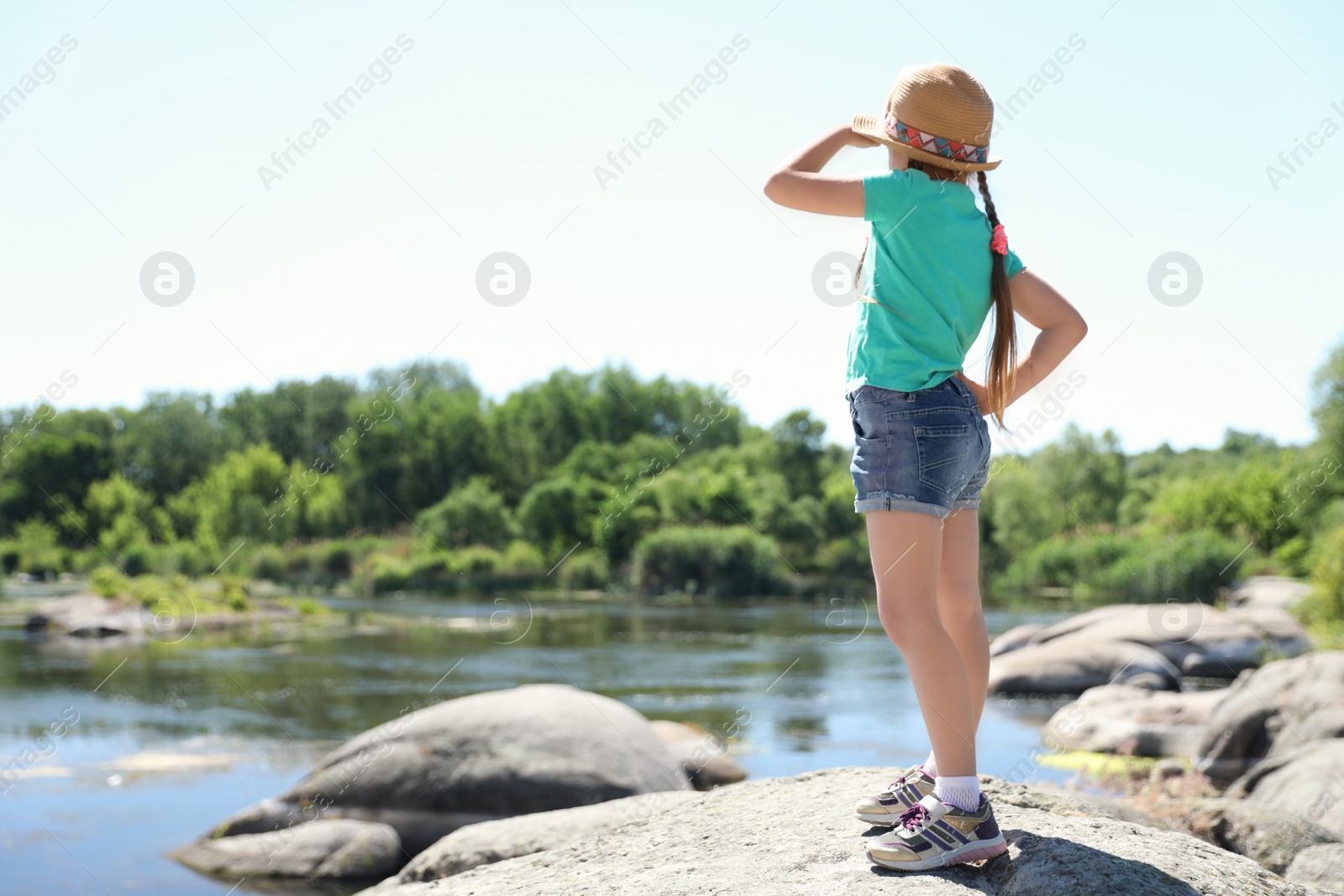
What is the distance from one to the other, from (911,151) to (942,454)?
0.76m

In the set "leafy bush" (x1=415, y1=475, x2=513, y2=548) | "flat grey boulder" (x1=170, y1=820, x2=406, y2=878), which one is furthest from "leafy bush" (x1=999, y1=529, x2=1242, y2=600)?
"flat grey boulder" (x1=170, y1=820, x2=406, y2=878)

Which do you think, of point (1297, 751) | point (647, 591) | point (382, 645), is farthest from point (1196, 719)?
point (647, 591)

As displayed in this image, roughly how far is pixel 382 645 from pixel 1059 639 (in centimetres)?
1066

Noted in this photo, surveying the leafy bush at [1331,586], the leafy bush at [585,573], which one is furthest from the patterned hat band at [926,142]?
the leafy bush at [585,573]

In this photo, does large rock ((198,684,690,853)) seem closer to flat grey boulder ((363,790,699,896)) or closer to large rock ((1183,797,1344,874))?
flat grey boulder ((363,790,699,896))

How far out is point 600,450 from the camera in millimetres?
44219

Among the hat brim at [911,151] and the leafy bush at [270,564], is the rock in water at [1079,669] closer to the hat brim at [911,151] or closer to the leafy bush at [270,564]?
the hat brim at [911,151]

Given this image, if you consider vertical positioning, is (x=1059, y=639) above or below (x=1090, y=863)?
below

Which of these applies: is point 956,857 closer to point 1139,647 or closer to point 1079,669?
point 1079,669

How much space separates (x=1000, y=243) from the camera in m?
2.72

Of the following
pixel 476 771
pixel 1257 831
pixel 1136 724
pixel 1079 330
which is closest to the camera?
pixel 1079 330

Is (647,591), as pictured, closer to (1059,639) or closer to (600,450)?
(600,450)

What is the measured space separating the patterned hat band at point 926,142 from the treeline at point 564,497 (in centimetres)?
1883

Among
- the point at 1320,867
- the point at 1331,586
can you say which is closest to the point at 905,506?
the point at 1320,867
